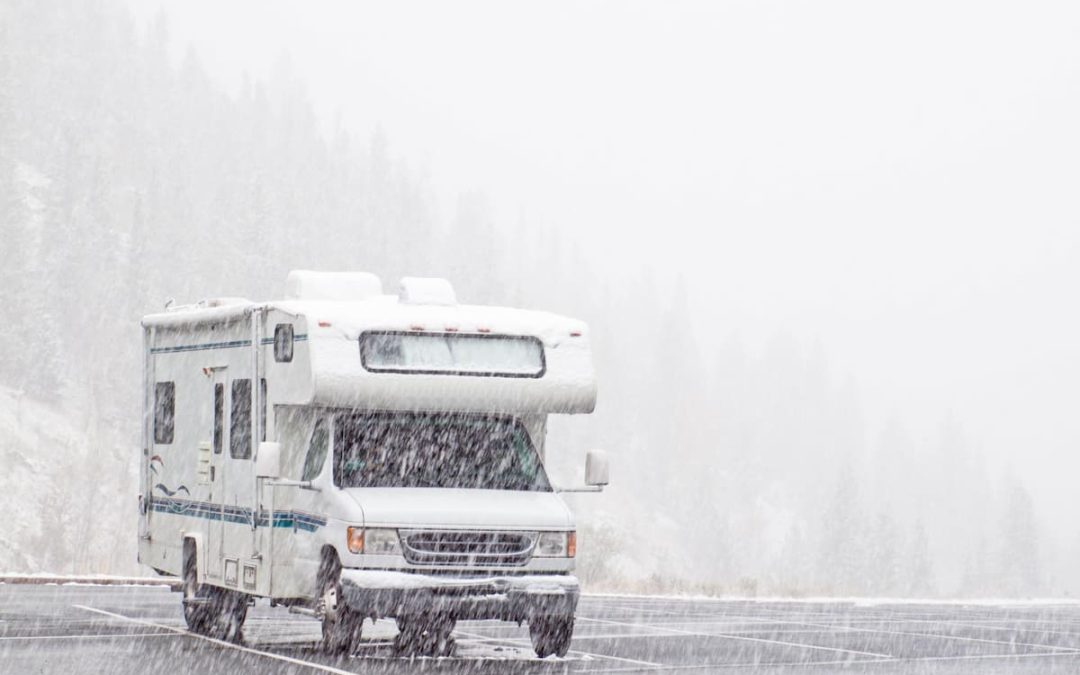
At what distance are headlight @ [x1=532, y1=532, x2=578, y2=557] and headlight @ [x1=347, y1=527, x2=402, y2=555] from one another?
129 centimetres

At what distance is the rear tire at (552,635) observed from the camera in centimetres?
1547

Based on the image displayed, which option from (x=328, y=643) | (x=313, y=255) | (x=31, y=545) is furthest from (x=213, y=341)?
(x=313, y=255)

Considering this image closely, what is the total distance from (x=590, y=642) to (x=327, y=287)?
4.57 m

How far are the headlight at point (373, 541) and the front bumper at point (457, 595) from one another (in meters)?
0.17

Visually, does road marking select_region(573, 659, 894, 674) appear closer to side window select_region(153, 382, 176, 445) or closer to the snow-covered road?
the snow-covered road

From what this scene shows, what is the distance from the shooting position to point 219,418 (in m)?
17.3

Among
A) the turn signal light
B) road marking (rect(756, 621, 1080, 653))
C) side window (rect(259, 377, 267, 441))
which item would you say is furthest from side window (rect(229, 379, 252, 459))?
road marking (rect(756, 621, 1080, 653))

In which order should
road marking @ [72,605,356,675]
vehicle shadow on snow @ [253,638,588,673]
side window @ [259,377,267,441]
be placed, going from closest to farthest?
road marking @ [72,605,356,675], vehicle shadow on snow @ [253,638,588,673], side window @ [259,377,267,441]

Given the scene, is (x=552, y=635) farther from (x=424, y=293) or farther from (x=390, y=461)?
(x=424, y=293)

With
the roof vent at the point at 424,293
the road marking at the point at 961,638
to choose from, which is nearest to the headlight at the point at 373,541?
the roof vent at the point at 424,293

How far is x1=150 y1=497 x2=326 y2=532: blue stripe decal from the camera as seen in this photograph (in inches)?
611

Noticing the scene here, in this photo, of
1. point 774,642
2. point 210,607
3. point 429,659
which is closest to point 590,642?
point 774,642

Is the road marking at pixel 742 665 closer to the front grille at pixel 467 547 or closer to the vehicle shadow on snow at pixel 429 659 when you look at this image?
the vehicle shadow on snow at pixel 429 659

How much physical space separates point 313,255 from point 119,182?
14933 millimetres
